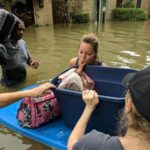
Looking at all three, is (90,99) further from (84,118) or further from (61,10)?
(61,10)

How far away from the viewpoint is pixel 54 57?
21.8 ft

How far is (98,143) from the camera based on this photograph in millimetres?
1436

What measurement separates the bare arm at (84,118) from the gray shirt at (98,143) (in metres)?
0.22

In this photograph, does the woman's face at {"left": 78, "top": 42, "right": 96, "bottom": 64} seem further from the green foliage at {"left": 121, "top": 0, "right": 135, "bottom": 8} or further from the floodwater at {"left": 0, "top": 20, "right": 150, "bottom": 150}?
the green foliage at {"left": 121, "top": 0, "right": 135, "bottom": 8}

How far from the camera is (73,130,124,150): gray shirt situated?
1.38 meters

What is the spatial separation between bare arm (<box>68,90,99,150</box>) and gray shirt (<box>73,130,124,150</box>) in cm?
22

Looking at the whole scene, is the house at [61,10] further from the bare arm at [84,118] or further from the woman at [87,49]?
the bare arm at [84,118]

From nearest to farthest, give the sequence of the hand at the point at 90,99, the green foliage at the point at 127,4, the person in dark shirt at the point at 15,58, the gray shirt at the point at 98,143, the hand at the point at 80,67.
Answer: the gray shirt at the point at 98,143
the hand at the point at 90,99
the hand at the point at 80,67
the person in dark shirt at the point at 15,58
the green foliage at the point at 127,4

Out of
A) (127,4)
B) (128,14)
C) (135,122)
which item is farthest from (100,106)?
(127,4)

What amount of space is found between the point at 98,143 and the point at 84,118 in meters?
0.44

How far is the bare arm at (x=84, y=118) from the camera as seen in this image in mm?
1768

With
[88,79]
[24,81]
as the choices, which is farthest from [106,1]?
[88,79]

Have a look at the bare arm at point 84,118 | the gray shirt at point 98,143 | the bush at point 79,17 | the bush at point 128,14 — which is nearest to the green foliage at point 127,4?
the bush at point 128,14

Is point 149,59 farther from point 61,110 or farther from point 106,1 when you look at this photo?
point 106,1
